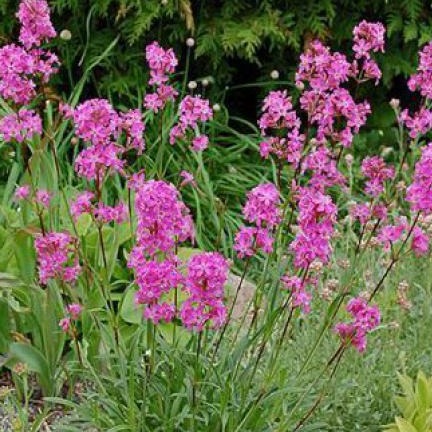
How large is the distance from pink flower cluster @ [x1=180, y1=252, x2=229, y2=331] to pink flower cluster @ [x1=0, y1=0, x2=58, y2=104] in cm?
66

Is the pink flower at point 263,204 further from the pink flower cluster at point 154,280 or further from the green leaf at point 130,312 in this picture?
the green leaf at point 130,312

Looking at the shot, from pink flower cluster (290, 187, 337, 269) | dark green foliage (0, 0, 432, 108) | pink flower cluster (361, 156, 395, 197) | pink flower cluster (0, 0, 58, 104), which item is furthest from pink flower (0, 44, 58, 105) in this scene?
dark green foliage (0, 0, 432, 108)

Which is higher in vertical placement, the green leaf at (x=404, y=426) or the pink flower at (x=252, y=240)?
the pink flower at (x=252, y=240)

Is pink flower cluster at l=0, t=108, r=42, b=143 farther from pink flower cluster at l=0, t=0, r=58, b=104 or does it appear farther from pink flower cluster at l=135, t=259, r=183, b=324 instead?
pink flower cluster at l=135, t=259, r=183, b=324

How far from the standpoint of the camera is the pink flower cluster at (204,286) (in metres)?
2.00

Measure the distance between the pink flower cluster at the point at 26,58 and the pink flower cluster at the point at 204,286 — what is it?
2.16ft

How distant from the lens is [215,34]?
4.61m

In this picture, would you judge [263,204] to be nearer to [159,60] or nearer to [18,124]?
[159,60]

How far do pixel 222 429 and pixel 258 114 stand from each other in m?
2.91

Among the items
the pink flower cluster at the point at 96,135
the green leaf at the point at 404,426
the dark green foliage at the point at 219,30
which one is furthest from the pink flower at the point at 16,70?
the dark green foliage at the point at 219,30

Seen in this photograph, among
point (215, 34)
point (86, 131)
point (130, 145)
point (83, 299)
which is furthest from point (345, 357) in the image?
point (215, 34)

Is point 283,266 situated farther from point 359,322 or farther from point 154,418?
point 154,418

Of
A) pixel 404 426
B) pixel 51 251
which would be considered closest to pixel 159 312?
pixel 51 251

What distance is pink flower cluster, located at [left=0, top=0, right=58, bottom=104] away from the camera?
230cm
